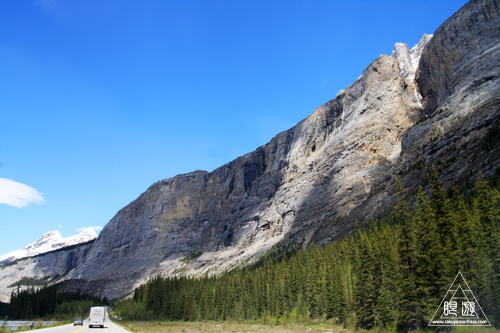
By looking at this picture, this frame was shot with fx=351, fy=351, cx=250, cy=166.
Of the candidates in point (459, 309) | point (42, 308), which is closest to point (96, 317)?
point (459, 309)

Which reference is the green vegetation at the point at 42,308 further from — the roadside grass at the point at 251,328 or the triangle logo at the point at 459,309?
the triangle logo at the point at 459,309

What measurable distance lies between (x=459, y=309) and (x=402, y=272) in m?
9.09

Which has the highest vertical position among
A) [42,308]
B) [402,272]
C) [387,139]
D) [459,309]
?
[387,139]

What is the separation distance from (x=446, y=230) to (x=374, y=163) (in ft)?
361

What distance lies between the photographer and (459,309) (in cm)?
3173

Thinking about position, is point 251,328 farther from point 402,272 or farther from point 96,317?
point 402,272

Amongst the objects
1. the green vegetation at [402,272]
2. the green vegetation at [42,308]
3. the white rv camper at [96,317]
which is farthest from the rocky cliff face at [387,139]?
the white rv camper at [96,317]

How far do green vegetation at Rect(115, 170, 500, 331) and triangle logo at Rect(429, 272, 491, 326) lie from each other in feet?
1.77

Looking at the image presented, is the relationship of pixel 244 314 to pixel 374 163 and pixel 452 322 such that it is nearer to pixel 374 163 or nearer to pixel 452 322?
pixel 452 322

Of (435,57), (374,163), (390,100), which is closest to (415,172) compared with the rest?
(374,163)

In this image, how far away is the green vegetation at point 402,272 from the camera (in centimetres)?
3350

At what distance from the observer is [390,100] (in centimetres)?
15900

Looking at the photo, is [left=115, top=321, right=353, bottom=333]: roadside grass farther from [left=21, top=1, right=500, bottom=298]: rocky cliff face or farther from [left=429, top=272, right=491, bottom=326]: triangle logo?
[left=21, top=1, right=500, bottom=298]: rocky cliff face

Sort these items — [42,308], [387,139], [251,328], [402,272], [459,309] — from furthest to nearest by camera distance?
[387,139], [42,308], [251,328], [402,272], [459,309]
